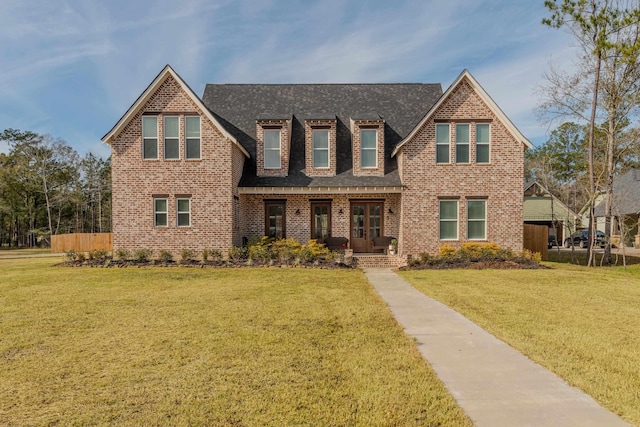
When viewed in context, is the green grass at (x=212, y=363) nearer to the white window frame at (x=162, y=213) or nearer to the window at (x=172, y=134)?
the white window frame at (x=162, y=213)

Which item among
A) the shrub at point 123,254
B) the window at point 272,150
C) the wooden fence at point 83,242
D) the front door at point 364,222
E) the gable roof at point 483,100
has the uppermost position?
the gable roof at point 483,100

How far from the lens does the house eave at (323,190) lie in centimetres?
1683

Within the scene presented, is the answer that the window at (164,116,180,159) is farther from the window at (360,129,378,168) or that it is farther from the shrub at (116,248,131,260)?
the window at (360,129,378,168)

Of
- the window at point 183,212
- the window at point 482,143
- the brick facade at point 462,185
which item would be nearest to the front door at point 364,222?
the brick facade at point 462,185

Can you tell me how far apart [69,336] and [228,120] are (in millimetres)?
15498

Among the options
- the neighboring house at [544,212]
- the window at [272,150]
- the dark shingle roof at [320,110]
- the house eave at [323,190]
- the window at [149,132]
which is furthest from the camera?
the neighboring house at [544,212]

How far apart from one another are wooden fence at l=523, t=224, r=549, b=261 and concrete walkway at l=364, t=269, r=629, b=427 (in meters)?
15.0

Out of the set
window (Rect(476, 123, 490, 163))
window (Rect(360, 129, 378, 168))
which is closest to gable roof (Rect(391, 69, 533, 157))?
window (Rect(476, 123, 490, 163))

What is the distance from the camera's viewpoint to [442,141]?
16812mm

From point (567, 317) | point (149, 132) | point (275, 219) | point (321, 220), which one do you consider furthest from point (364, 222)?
point (567, 317)

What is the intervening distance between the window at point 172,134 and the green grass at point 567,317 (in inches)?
435

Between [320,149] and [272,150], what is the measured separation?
91.7 inches

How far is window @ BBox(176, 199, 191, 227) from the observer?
53.9 feet

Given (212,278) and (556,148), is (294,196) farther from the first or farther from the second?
(556,148)
